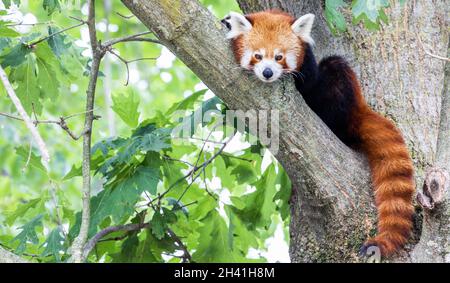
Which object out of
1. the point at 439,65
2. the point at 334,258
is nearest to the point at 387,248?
the point at 334,258

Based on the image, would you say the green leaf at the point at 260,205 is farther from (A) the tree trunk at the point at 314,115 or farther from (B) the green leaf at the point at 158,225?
(B) the green leaf at the point at 158,225

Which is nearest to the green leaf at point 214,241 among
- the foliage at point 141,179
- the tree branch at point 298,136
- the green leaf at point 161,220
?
the foliage at point 141,179

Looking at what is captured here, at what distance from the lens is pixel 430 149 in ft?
11.7

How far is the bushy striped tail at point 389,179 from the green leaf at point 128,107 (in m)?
1.32

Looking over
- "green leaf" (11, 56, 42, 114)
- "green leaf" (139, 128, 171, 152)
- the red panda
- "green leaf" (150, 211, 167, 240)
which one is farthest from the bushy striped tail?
"green leaf" (11, 56, 42, 114)

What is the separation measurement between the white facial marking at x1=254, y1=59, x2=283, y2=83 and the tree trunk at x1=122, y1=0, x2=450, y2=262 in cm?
10

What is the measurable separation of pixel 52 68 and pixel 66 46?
0.63 feet

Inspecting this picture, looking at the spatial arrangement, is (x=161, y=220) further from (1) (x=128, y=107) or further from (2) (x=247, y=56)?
(2) (x=247, y=56)

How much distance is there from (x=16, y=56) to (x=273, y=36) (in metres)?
1.50

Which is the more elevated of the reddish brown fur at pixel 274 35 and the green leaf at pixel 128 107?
the reddish brown fur at pixel 274 35

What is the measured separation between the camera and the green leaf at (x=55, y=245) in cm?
357

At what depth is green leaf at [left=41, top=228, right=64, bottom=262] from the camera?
11.7 ft

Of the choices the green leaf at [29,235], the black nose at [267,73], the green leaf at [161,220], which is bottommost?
the green leaf at [29,235]

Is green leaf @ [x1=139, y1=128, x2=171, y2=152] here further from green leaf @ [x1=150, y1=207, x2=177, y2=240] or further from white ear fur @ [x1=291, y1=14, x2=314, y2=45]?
white ear fur @ [x1=291, y1=14, x2=314, y2=45]
